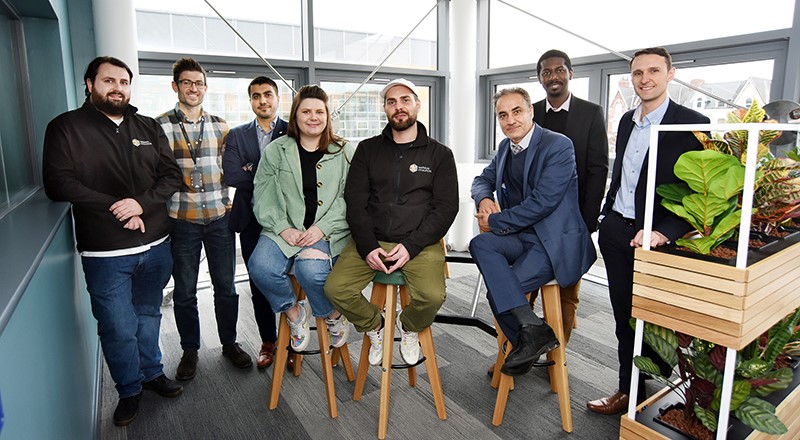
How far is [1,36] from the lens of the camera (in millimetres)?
2225

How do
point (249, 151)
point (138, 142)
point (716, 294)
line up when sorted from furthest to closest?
point (249, 151) → point (138, 142) → point (716, 294)

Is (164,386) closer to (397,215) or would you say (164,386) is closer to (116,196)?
(116,196)

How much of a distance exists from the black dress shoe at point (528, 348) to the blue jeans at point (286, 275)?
82cm

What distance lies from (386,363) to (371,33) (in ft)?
11.7

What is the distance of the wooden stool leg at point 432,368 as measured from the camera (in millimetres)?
2205

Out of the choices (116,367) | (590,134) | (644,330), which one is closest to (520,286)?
(644,330)

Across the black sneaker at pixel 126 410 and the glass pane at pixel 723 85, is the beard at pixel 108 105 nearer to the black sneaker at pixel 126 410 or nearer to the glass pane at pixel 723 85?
the black sneaker at pixel 126 410

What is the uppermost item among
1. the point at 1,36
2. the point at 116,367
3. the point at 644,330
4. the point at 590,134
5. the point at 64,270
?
the point at 1,36

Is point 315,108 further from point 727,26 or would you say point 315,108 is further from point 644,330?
point 727,26

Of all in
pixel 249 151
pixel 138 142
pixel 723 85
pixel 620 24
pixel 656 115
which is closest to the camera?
pixel 656 115

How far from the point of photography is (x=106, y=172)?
2.15 meters

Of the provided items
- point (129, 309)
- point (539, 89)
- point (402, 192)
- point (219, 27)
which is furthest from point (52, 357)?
point (539, 89)

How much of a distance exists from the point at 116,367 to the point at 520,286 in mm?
1785

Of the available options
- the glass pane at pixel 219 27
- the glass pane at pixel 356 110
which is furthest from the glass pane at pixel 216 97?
the glass pane at pixel 356 110
